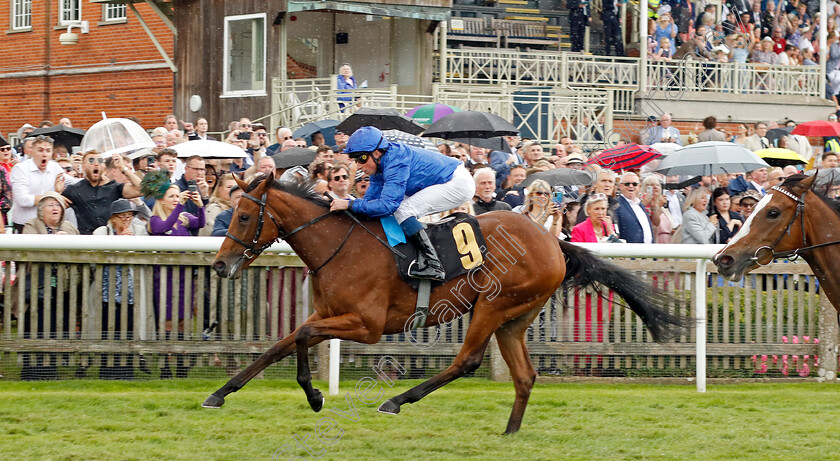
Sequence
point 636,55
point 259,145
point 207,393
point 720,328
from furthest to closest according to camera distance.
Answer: point 636,55, point 259,145, point 720,328, point 207,393

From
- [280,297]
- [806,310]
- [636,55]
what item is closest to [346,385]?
[280,297]

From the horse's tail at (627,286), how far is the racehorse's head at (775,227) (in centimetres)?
80

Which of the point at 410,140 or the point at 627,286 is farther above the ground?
the point at 410,140

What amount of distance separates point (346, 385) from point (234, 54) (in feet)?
40.9

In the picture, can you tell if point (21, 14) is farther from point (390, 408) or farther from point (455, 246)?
point (390, 408)

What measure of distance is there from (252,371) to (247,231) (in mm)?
783

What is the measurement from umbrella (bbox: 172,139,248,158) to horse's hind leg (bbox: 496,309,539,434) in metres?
4.26

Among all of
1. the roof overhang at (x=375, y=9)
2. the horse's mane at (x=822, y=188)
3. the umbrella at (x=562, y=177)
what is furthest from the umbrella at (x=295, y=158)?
the roof overhang at (x=375, y=9)

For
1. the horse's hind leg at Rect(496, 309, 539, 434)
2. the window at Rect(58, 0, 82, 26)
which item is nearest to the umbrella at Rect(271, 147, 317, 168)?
the horse's hind leg at Rect(496, 309, 539, 434)

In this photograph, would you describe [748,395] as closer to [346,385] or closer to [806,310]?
[806,310]

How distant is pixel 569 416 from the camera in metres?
6.70

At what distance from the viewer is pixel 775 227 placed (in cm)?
594

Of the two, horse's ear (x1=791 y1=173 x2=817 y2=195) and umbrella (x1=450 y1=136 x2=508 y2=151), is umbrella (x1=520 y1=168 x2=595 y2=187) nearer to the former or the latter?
umbrella (x1=450 y1=136 x2=508 y2=151)

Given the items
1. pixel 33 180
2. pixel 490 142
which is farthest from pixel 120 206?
pixel 490 142
